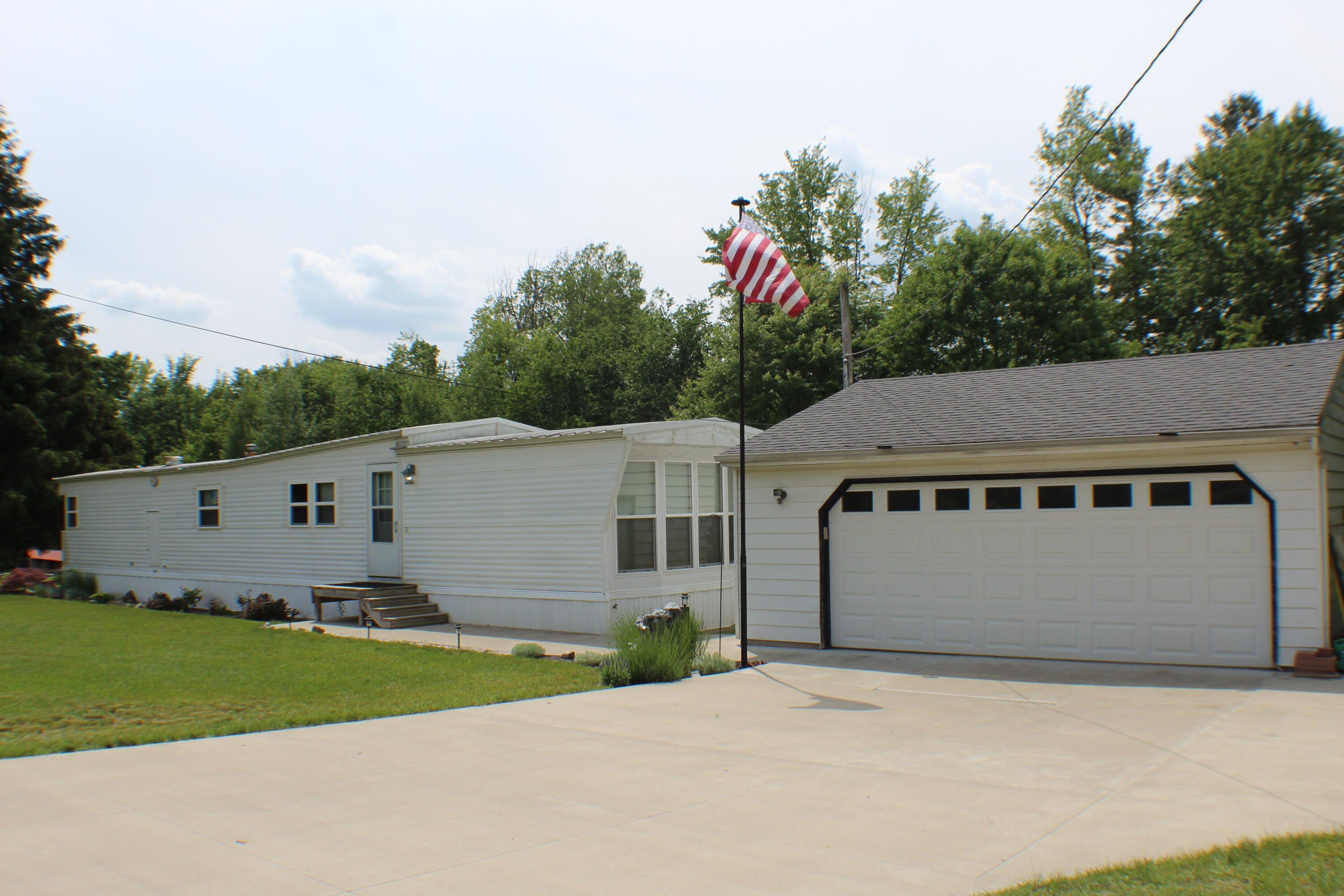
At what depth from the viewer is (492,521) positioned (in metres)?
15.7

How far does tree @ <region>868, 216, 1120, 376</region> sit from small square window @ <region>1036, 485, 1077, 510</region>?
53.1ft

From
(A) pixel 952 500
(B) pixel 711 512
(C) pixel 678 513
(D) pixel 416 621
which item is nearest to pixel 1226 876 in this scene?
(A) pixel 952 500

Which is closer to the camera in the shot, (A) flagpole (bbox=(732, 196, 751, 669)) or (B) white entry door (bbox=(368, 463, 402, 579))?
(A) flagpole (bbox=(732, 196, 751, 669))

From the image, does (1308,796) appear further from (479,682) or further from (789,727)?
(479,682)

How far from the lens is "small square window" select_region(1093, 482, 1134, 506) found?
1023 centimetres

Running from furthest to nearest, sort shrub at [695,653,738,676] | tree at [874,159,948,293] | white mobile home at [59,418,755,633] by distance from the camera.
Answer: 1. tree at [874,159,948,293]
2. white mobile home at [59,418,755,633]
3. shrub at [695,653,738,676]

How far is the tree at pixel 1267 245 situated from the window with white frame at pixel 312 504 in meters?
25.9

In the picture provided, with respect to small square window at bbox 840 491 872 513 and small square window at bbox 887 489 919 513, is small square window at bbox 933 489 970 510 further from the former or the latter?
small square window at bbox 840 491 872 513

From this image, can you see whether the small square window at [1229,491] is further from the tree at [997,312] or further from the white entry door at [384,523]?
the tree at [997,312]

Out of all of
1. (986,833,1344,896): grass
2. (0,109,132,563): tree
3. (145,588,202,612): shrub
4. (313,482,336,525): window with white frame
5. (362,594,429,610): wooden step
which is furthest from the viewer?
(0,109,132,563): tree

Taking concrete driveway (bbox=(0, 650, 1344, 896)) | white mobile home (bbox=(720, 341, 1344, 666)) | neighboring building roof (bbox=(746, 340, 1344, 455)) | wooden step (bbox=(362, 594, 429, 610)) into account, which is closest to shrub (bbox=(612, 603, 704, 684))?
concrete driveway (bbox=(0, 650, 1344, 896))

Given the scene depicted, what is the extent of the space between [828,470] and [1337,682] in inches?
225

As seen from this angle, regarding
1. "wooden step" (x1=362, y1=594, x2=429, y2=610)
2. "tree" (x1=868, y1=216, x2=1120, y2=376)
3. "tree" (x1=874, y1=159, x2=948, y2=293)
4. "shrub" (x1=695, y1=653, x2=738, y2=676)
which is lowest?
"shrub" (x1=695, y1=653, x2=738, y2=676)

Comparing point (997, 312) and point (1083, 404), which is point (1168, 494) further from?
point (997, 312)
